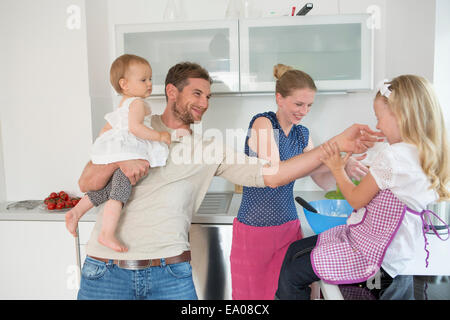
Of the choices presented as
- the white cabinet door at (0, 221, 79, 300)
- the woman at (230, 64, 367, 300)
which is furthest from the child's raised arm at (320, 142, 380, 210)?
the white cabinet door at (0, 221, 79, 300)

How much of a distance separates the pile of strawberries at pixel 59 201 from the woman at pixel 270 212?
2.79 feet

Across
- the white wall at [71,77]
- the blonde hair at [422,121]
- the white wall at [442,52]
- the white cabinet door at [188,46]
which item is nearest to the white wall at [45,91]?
the white wall at [71,77]

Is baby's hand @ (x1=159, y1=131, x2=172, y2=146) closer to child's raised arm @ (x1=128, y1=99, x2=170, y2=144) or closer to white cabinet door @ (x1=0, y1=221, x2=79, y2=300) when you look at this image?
child's raised arm @ (x1=128, y1=99, x2=170, y2=144)

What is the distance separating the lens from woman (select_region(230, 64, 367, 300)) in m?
1.22

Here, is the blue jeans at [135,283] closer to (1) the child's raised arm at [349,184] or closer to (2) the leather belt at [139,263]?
(2) the leather belt at [139,263]

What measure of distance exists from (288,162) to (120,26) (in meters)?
1.06

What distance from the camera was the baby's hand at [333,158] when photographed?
902 mm

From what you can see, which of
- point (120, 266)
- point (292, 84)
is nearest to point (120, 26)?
point (292, 84)

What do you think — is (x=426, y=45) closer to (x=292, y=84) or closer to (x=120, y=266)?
(x=292, y=84)

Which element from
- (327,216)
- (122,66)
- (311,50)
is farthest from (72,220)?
(311,50)

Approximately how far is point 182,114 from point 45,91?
1029 millimetres

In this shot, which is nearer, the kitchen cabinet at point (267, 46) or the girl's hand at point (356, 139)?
the girl's hand at point (356, 139)

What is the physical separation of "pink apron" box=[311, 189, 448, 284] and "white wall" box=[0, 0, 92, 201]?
1301 millimetres

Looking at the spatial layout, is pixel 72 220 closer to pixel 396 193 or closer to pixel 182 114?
pixel 182 114
